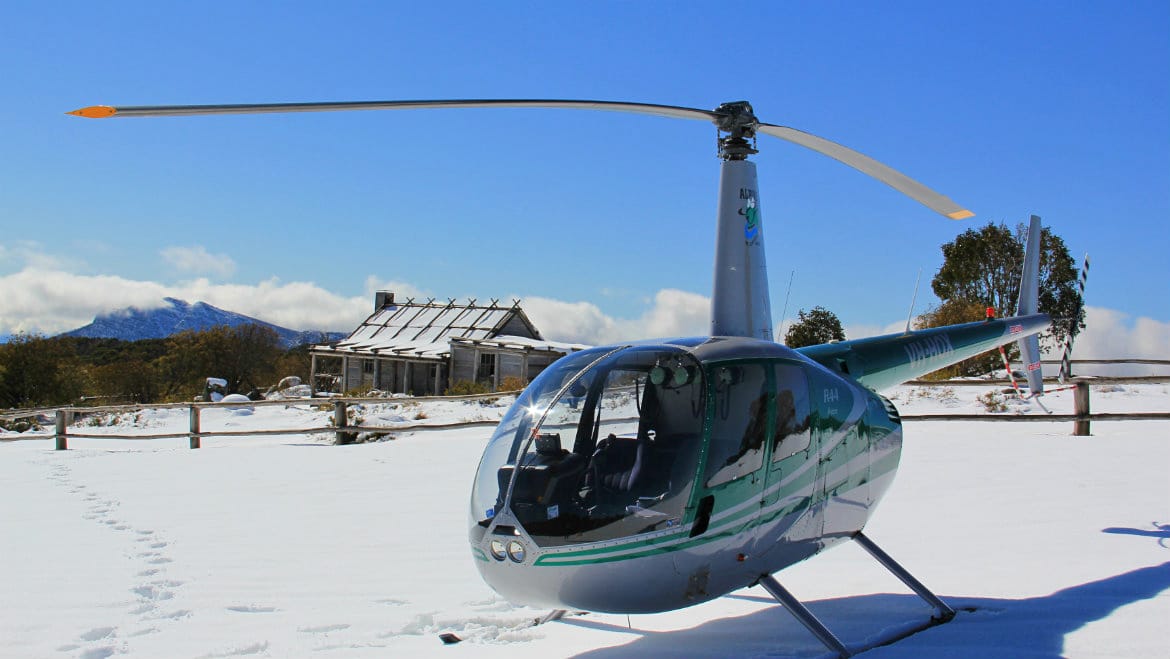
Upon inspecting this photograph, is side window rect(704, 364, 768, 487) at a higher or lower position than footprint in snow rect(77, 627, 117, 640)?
higher

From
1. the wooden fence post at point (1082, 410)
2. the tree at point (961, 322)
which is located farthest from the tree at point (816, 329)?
the wooden fence post at point (1082, 410)

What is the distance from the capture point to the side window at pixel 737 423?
14.8 feet

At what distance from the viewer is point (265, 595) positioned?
6344 mm

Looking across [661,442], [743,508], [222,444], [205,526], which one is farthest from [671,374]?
[222,444]

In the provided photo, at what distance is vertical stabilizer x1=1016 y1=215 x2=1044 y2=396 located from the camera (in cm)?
1059

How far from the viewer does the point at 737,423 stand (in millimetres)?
4645

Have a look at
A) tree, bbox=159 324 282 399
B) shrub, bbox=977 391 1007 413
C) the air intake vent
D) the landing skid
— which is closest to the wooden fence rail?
shrub, bbox=977 391 1007 413

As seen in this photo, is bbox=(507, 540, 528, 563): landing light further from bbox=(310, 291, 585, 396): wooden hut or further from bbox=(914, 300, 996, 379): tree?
bbox=(310, 291, 585, 396): wooden hut

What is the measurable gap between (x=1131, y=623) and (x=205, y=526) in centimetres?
769

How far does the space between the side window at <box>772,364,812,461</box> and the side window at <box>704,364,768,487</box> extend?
0.45 ft

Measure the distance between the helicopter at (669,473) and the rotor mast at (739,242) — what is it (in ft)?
4.50

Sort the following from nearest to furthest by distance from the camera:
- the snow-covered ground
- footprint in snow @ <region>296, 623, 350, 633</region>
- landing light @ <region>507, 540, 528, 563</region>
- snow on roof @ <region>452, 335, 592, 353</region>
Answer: landing light @ <region>507, 540, 528, 563</region>
the snow-covered ground
footprint in snow @ <region>296, 623, 350, 633</region>
snow on roof @ <region>452, 335, 592, 353</region>

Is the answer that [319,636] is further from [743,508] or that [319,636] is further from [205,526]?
[205,526]

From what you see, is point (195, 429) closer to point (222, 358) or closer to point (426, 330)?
point (426, 330)
